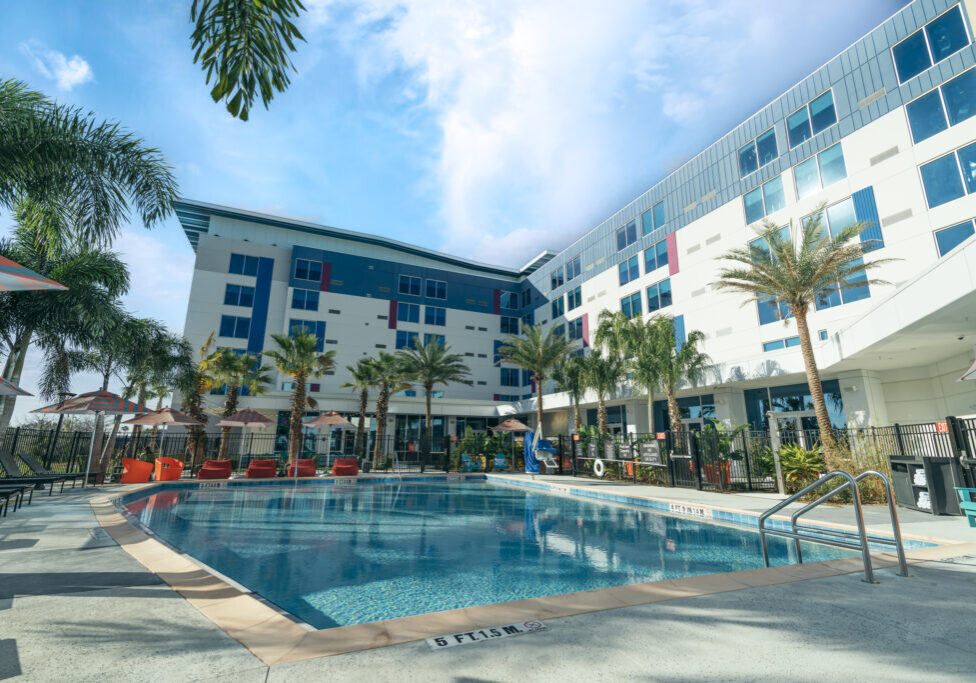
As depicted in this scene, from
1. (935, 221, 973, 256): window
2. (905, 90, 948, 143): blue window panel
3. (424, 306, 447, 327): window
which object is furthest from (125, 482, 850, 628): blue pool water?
(424, 306, 447, 327): window

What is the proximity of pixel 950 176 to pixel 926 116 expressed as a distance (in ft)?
8.91

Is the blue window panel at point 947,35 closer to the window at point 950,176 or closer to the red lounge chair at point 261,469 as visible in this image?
the window at point 950,176

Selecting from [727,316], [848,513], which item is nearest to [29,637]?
[848,513]

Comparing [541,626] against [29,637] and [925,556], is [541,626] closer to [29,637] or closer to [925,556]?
[29,637]

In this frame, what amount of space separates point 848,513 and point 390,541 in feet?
30.4

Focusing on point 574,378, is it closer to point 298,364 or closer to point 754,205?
point 754,205

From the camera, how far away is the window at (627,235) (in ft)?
98.8

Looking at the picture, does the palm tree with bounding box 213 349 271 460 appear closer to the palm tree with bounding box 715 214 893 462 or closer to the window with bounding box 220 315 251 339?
the window with bounding box 220 315 251 339

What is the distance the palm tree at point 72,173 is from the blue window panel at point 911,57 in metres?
25.2

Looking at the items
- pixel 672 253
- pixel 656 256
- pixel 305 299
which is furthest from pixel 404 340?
pixel 672 253

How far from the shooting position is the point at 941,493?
8.84 m

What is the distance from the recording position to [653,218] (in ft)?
93.9

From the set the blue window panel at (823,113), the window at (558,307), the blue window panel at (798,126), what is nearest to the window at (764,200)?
the blue window panel at (798,126)

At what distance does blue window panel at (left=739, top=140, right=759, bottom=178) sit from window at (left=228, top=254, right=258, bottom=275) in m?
33.9
